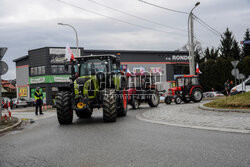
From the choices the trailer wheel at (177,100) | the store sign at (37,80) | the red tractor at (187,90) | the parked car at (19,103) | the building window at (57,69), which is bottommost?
the parked car at (19,103)

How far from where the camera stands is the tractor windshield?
1155 cm

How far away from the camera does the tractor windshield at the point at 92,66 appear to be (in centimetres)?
1155

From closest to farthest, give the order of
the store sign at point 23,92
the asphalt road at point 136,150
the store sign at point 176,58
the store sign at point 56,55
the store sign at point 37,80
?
the asphalt road at point 136,150 → the store sign at point 56,55 → the store sign at point 37,80 → the store sign at point 23,92 → the store sign at point 176,58

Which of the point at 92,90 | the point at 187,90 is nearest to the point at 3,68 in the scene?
the point at 92,90

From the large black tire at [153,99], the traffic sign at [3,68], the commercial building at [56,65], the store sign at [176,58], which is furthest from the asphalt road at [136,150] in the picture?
the store sign at [176,58]

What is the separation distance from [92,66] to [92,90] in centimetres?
122

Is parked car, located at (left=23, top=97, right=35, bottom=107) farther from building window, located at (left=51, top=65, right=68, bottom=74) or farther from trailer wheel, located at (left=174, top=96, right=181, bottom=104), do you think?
trailer wheel, located at (left=174, top=96, right=181, bottom=104)

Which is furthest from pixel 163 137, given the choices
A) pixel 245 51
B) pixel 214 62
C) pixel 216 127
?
pixel 245 51

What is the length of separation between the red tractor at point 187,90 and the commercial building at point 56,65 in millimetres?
20712

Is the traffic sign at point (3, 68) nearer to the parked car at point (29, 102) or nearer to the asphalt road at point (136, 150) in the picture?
the asphalt road at point (136, 150)

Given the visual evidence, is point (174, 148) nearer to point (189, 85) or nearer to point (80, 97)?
point (80, 97)

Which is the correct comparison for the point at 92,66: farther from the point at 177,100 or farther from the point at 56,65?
the point at 56,65

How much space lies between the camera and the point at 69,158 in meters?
5.20

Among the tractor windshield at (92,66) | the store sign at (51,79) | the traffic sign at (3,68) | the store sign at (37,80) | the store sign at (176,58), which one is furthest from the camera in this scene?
the store sign at (176,58)
